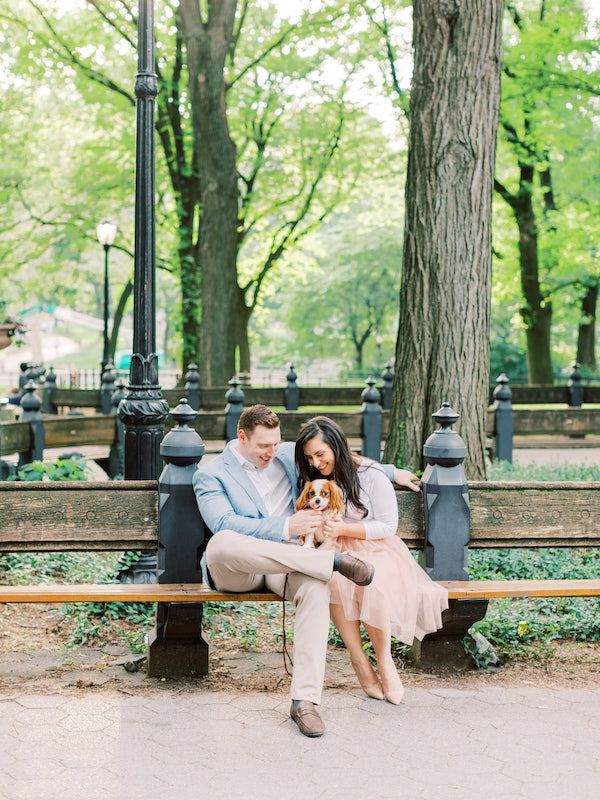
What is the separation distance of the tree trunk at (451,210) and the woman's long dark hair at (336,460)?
2.90 meters

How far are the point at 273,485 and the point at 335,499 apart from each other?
1.25 feet

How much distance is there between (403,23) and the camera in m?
23.6

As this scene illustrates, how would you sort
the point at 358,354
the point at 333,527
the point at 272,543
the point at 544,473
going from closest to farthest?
1. the point at 272,543
2. the point at 333,527
3. the point at 544,473
4. the point at 358,354

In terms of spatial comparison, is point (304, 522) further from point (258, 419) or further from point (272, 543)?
point (258, 419)

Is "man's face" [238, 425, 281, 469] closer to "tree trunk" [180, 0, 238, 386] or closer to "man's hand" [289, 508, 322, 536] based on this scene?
"man's hand" [289, 508, 322, 536]

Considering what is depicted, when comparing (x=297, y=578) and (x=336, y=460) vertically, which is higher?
(x=336, y=460)

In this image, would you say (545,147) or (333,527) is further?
(545,147)

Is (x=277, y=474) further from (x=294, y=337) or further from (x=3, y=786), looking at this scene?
(x=294, y=337)

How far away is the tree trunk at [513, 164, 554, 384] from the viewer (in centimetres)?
2458

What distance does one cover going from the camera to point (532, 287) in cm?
2514

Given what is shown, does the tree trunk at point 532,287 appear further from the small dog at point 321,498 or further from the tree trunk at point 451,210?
the small dog at point 321,498

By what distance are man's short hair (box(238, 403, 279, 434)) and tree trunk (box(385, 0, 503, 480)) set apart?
120 inches

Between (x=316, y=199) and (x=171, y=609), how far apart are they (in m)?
26.7

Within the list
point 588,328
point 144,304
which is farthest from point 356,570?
point 588,328
